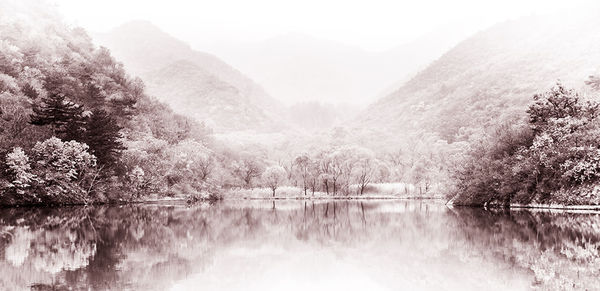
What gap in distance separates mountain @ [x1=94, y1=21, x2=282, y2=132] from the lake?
12683 cm

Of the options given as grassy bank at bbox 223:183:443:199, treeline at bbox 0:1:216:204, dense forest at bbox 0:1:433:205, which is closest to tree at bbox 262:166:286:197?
dense forest at bbox 0:1:433:205

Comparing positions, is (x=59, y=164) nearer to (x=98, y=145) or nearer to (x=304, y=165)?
(x=98, y=145)

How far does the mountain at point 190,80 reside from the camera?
164m

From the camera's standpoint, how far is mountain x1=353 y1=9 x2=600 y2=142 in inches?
4601

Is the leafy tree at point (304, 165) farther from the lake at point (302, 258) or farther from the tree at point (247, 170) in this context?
the lake at point (302, 258)

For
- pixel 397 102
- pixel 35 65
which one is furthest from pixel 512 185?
pixel 397 102

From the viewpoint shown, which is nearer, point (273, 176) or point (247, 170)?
point (273, 176)

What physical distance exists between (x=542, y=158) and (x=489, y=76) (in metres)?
103

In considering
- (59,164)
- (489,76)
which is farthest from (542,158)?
(489,76)

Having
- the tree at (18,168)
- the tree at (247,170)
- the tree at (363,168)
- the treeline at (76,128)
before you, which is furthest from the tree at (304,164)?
the tree at (18,168)

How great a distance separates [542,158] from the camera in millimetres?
45781

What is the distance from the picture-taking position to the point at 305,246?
22781 mm

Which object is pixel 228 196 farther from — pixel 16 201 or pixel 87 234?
pixel 87 234

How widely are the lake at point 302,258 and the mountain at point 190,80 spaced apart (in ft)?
416
